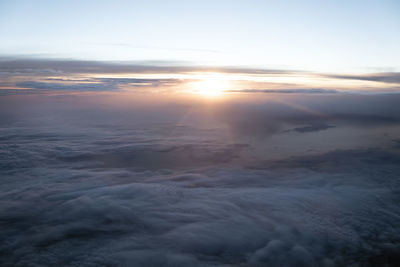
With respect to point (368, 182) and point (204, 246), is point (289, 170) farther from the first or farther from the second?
point (204, 246)

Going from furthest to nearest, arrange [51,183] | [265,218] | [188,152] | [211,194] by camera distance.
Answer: [188,152], [51,183], [211,194], [265,218]

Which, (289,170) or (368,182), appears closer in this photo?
(368,182)

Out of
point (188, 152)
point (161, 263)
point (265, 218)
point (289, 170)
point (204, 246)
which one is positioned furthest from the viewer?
point (188, 152)

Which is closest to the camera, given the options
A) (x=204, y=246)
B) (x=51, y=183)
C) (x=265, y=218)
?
(x=204, y=246)

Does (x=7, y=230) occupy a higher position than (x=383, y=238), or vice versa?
(x=383, y=238)

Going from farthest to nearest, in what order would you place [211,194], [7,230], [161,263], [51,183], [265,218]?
1. [51,183]
2. [211,194]
3. [265,218]
4. [7,230]
5. [161,263]

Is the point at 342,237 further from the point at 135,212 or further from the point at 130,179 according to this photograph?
the point at 130,179

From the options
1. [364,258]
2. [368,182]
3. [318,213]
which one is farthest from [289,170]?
[364,258]

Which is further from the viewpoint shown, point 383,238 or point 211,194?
point 211,194

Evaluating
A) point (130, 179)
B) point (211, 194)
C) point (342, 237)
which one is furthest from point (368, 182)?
point (130, 179)
